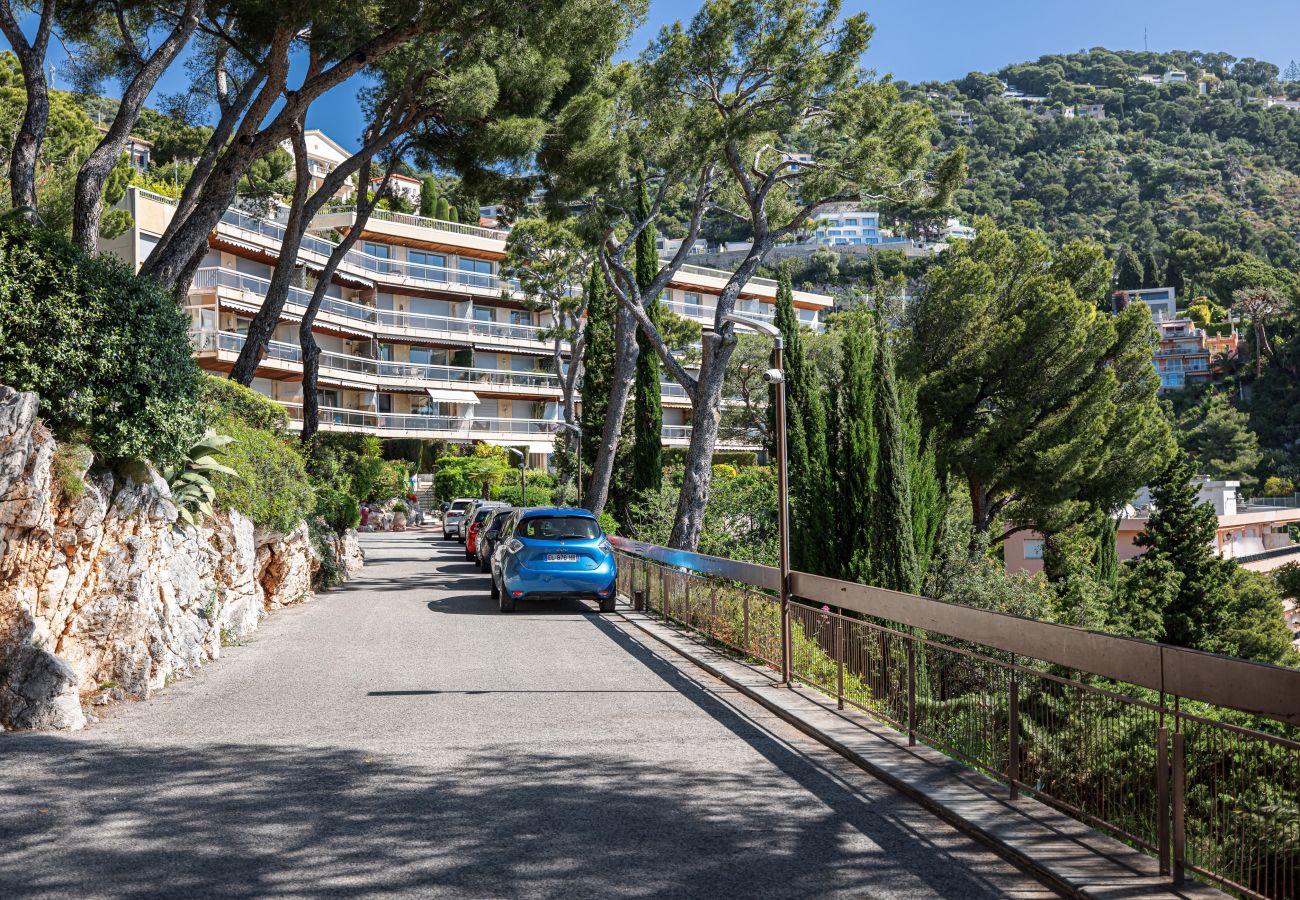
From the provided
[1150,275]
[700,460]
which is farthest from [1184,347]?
[700,460]

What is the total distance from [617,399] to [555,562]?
12.2m

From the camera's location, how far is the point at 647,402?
32531mm

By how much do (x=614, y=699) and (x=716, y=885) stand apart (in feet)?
Result: 15.9

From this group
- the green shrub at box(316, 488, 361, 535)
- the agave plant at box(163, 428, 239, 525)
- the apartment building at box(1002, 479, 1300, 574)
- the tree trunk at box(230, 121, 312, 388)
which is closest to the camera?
the agave plant at box(163, 428, 239, 525)

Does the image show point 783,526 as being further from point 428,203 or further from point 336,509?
point 428,203

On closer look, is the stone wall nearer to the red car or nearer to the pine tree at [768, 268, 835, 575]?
the pine tree at [768, 268, 835, 575]

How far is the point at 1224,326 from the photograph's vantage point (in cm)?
13750

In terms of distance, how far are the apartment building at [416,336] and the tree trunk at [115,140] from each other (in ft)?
108

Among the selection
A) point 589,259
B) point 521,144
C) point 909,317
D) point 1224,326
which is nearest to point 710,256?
point 1224,326

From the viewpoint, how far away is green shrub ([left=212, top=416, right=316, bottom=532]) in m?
15.0

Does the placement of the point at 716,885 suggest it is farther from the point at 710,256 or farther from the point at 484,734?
the point at 710,256

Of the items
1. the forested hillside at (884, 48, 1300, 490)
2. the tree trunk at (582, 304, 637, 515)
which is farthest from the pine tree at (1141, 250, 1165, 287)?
the tree trunk at (582, 304, 637, 515)

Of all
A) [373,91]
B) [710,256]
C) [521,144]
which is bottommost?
[521,144]

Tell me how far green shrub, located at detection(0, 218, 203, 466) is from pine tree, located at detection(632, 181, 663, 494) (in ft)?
63.1
